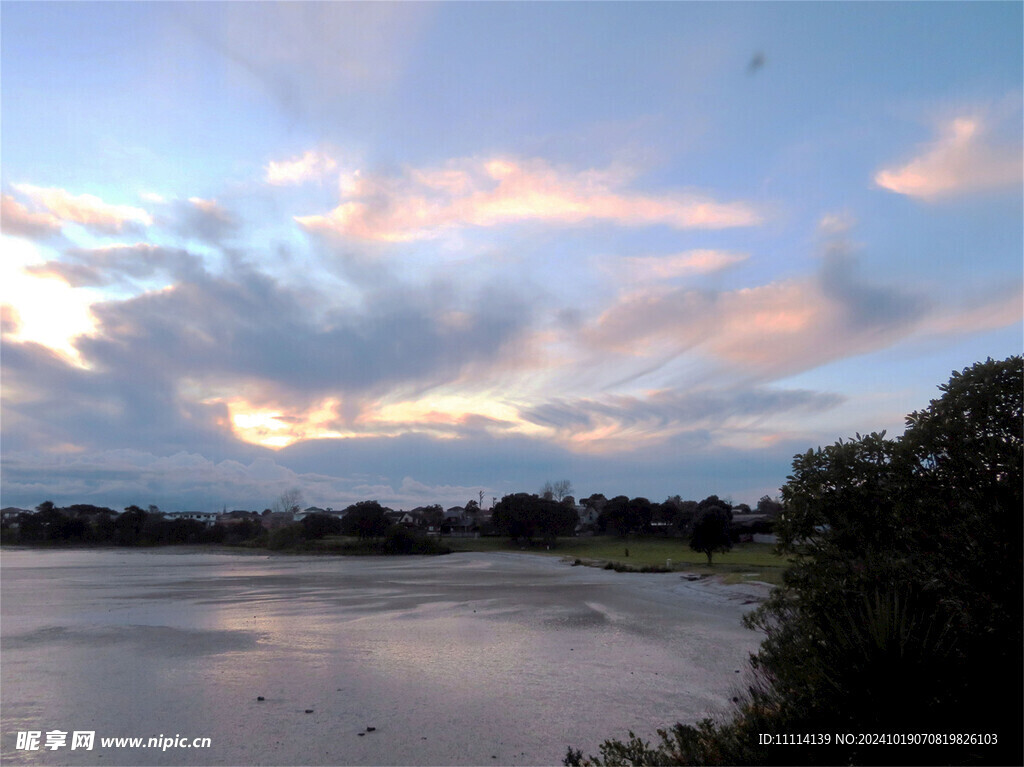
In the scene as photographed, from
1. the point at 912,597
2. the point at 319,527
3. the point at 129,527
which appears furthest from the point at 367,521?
the point at 912,597

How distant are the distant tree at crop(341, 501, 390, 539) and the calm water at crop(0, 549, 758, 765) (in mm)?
84096

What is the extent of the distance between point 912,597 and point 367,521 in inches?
4281

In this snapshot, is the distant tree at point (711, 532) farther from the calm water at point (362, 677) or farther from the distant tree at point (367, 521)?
the distant tree at point (367, 521)

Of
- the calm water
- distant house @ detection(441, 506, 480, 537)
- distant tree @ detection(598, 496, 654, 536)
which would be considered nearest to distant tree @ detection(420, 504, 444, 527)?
distant house @ detection(441, 506, 480, 537)

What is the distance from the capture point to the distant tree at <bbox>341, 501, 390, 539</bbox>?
108 m

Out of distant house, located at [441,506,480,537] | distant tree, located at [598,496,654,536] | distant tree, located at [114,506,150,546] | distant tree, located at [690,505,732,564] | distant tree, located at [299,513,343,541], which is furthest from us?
distant house, located at [441,506,480,537]

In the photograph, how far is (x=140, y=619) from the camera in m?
21.3

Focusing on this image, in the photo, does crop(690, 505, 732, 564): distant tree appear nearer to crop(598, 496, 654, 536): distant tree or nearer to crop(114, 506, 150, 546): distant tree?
crop(598, 496, 654, 536): distant tree

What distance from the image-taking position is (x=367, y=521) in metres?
108

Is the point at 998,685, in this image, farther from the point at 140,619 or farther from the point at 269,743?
the point at 140,619

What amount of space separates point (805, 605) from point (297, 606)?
75.7 feet

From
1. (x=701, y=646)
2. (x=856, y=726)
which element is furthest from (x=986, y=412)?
(x=701, y=646)

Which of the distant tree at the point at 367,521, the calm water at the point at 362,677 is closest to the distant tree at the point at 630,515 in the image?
the distant tree at the point at 367,521

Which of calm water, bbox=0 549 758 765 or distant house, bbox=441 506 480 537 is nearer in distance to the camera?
calm water, bbox=0 549 758 765
